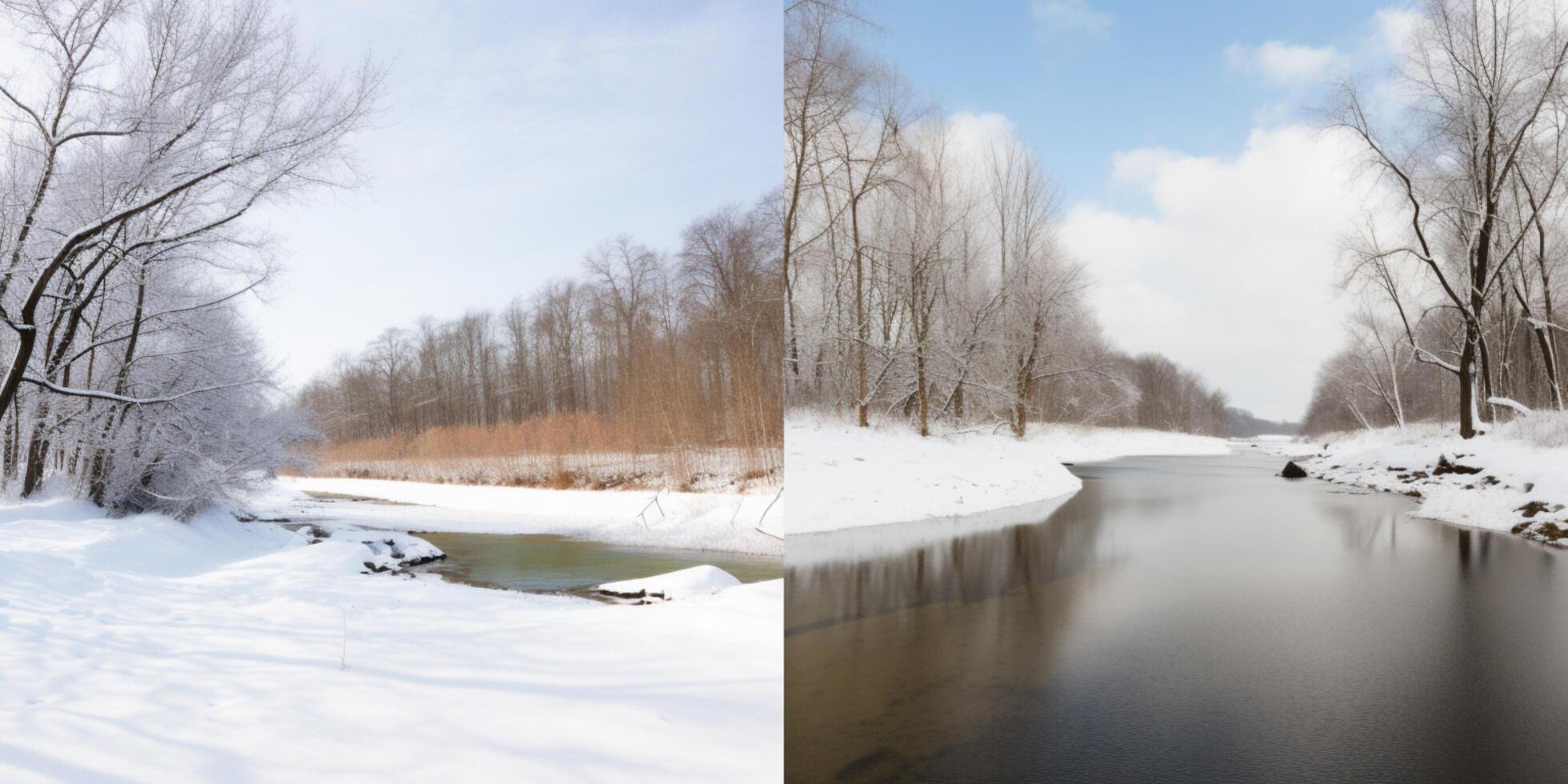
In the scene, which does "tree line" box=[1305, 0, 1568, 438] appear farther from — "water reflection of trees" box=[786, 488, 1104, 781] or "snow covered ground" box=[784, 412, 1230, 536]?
"snow covered ground" box=[784, 412, 1230, 536]

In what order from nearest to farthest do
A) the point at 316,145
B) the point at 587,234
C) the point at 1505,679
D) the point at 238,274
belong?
the point at 1505,679, the point at 316,145, the point at 238,274, the point at 587,234

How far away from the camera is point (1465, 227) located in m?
2.43

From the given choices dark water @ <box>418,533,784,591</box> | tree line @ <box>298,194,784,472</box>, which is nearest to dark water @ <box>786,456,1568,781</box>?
tree line @ <box>298,194,784,472</box>

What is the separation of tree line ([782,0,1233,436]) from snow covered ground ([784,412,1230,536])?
0.12 m

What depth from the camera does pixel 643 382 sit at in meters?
15.6

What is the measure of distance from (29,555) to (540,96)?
19.0m

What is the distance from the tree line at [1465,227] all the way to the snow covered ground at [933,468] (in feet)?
4.53

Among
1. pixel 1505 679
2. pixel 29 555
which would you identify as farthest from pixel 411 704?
pixel 29 555

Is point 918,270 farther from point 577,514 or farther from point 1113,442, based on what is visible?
point 577,514

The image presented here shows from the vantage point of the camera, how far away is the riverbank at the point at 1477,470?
83.9 inches

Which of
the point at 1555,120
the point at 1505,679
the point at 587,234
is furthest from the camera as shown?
the point at 587,234

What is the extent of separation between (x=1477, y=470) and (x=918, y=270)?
1753mm

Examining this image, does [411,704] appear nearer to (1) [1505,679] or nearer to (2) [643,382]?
(1) [1505,679]

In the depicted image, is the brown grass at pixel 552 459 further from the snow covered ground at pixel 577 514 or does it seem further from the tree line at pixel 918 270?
the tree line at pixel 918 270
